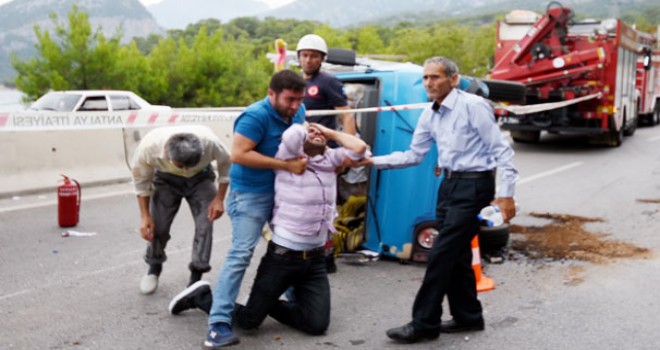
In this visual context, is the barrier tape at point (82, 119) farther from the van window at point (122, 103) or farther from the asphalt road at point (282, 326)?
the van window at point (122, 103)

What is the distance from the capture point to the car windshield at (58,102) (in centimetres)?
1509

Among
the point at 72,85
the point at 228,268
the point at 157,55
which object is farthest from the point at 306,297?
the point at 157,55

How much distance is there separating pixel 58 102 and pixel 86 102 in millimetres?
622

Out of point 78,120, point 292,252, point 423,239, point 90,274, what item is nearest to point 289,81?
point 292,252

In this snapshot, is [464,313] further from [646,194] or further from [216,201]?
[646,194]

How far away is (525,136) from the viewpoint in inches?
679

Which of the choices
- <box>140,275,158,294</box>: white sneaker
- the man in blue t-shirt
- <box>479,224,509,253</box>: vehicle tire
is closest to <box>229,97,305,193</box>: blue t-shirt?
the man in blue t-shirt

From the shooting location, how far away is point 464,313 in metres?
4.36

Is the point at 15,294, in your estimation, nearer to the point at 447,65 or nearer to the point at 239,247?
the point at 239,247

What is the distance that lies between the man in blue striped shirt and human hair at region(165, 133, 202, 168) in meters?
1.53

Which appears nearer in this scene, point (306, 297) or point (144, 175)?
point (306, 297)

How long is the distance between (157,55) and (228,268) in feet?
73.4

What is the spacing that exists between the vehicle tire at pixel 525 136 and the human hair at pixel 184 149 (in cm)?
1367

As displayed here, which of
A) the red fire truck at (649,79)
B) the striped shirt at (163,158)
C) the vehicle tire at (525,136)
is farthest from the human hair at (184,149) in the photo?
the red fire truck at (649,79)
